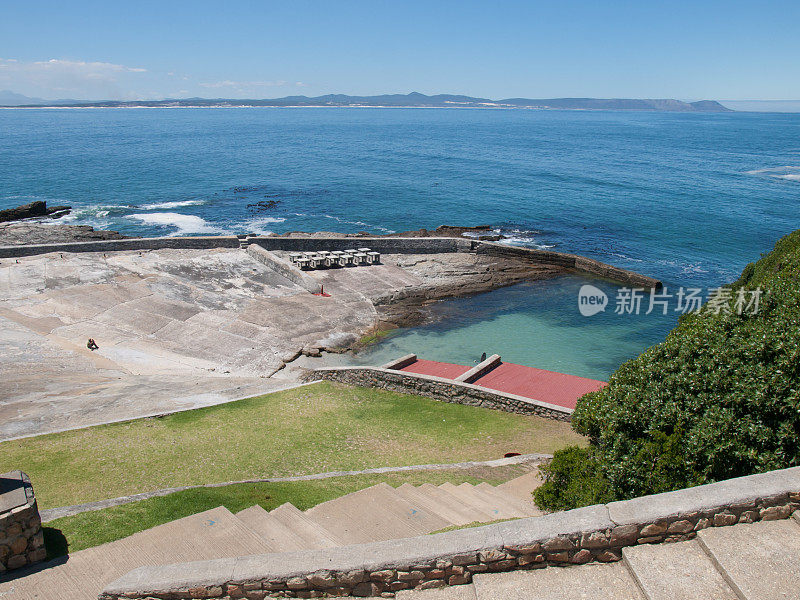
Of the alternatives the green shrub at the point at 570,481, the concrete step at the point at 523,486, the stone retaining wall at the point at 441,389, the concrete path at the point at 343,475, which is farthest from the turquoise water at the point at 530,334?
the green shrub at the point at 570,481

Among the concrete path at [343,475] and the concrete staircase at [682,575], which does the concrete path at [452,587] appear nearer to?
the concrete staircase at [682,575]

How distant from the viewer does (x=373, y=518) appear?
9.14 m

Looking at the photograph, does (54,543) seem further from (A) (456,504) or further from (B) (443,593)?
(A) (456,504)

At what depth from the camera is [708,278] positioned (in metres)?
37.4

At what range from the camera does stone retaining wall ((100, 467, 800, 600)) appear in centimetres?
646

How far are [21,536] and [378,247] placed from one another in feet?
103

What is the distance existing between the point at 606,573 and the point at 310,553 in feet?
11.1

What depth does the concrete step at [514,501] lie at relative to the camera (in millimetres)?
10133

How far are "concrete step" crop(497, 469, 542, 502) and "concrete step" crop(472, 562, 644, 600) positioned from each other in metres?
4.37

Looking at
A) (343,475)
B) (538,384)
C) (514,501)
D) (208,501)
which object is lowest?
(538,384)

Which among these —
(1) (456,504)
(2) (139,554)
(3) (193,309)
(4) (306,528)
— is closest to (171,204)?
(3) (193,309)

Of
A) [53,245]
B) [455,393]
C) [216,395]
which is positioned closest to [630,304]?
[455,393]

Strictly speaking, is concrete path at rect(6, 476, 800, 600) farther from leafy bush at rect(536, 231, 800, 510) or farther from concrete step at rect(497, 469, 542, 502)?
concrete step at rect(497, 469, 542, 502)

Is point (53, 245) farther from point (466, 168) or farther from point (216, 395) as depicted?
point (466, 168)
